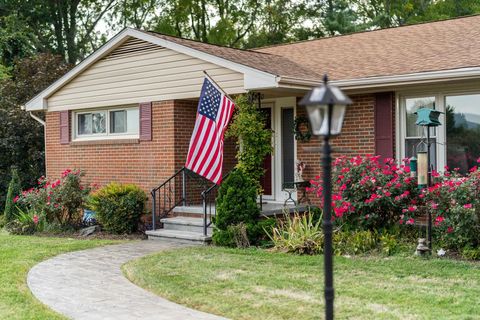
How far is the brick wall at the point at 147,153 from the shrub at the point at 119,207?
77 centimetres

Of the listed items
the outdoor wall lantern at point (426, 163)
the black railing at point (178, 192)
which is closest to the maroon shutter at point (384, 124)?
the outdoor wall lantern at point (426, 163)

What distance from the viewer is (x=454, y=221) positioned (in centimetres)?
833

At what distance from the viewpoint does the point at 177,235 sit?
10805 mm

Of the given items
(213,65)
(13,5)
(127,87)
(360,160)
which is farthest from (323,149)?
(13,5)

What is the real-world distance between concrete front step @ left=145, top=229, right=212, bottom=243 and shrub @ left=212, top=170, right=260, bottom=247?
1.10ft

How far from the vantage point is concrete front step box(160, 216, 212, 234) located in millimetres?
10945

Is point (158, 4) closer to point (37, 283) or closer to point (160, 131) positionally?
point (160, 131)

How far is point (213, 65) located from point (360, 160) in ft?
11.7

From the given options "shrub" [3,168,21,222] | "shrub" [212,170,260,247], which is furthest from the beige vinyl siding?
"shrub" [3,168,21,222]

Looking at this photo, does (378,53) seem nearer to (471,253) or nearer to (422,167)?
(422,167)

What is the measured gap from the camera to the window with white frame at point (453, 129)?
9938 millimetres

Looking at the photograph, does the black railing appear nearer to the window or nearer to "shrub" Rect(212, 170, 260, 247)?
"shrub" Rect(212, 170, 260, 247)

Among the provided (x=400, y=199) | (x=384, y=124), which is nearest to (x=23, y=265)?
(x=400, y=199)

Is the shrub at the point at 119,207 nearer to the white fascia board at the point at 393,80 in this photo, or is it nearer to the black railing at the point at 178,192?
the black railing at the point at 178,192
